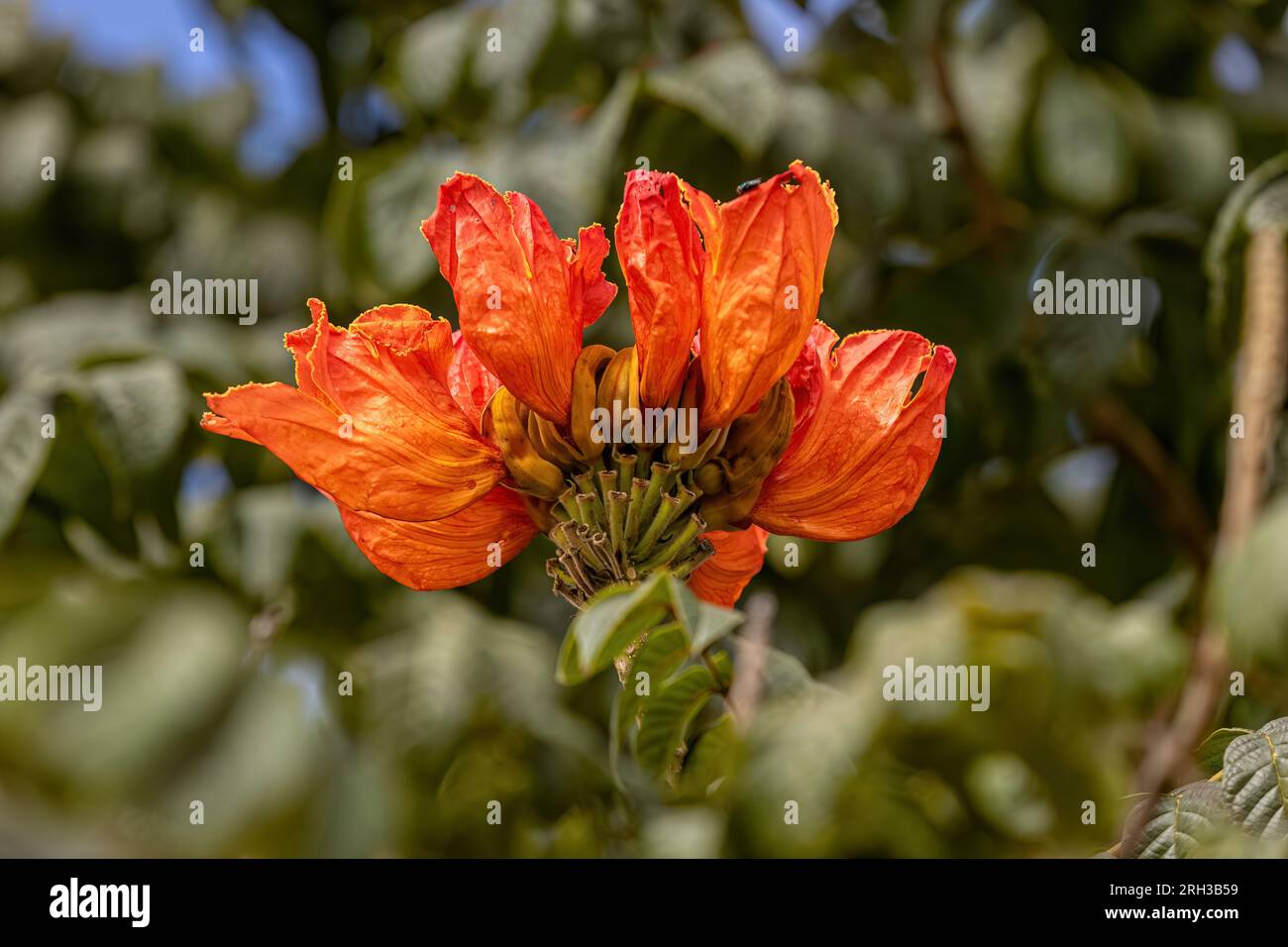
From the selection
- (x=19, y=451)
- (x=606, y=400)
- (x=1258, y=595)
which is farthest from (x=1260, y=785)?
(x=19, y=451)

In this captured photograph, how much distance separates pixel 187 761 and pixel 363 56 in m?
1.72

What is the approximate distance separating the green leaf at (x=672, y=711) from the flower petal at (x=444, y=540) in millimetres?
117

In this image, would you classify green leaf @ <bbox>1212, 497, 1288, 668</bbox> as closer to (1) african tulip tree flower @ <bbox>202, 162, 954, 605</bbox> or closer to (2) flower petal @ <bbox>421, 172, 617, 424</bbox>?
(1) african tulip tree flower @ <bbox>202, 162, 954, 605</bbox>

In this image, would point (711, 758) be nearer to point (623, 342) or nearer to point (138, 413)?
point (138, 413)

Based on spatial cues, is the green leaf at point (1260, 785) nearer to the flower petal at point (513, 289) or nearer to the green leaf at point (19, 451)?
the flower petal at point (513, 289)

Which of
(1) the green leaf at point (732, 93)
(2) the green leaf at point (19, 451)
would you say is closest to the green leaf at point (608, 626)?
(2) the green leaf at point (19, 451)

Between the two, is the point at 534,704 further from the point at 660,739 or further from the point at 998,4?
the point at 998,4

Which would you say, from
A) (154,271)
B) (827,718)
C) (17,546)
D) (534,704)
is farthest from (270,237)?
(827,718)

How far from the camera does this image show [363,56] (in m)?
2.46

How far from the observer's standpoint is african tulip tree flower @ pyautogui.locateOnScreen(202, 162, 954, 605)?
0.56 m

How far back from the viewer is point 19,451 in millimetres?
1305

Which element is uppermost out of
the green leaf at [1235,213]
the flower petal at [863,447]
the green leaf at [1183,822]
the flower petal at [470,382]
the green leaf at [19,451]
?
the green leaf at [1235,213]

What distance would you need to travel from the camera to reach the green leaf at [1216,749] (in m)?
0.62
